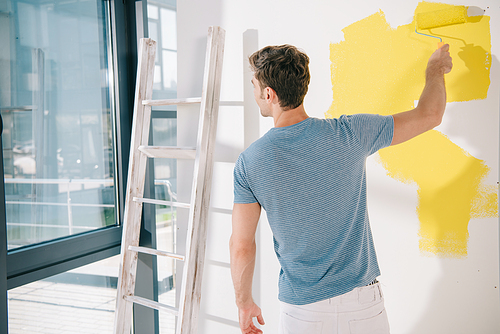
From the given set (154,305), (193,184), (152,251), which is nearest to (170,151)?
(193,184)

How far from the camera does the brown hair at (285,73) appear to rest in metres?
1.28

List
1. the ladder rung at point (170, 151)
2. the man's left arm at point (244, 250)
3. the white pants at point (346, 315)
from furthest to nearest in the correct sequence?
the ladder rung at point (170, 151)
the man's left arm at point (244, 250)
the white pants at point (346, 315)

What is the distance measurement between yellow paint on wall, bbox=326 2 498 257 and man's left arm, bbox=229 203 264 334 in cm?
77

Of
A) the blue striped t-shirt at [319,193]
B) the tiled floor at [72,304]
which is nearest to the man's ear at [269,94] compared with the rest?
the blue striped t-shirt at [319,193]

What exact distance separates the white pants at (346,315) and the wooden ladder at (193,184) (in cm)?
85

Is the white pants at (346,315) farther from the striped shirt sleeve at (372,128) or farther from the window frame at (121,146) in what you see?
the window frame at (121,146)

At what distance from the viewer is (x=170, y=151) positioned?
6.91 feet

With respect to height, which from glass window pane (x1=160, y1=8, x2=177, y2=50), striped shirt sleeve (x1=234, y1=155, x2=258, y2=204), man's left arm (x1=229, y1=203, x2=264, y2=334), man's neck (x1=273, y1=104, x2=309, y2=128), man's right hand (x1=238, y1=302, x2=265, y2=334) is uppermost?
glass window pane (x1=160, y1=8, x2=177, y2=50)

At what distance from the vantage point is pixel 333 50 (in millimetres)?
1812

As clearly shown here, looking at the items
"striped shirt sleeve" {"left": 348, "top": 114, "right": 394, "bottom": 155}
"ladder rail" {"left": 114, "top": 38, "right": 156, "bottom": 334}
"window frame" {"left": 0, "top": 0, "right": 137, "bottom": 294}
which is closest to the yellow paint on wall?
"striped shirt sleeve" {"left": 348, "top": 114, "right": 394, "bottom": 155}

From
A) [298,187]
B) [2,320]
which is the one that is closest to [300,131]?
[298,187]

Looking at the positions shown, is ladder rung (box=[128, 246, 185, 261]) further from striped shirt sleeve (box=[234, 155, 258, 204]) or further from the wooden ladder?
striped shirt sleeve (box=[234, 155, 258, 204])

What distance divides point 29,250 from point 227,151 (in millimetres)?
1198

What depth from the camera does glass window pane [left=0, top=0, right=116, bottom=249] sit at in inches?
77.5
